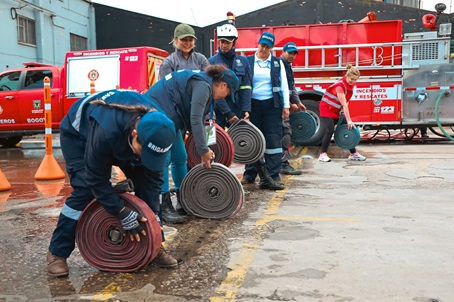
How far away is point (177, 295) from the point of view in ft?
9.14

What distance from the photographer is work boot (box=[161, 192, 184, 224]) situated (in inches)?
170

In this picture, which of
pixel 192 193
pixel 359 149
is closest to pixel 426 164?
pixel 359 149

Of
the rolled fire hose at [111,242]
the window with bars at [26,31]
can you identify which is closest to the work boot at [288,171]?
the rolled fire hose at [111,242]

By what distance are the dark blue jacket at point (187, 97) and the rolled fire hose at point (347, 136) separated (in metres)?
5.23

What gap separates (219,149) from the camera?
198 inches

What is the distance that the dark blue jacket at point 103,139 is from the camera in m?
2.72

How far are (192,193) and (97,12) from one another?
19.5 m

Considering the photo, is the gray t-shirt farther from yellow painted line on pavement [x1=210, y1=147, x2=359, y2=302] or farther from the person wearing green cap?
yellow painted line on pavement [x1=210, y1=147, x2=359, y2=302]

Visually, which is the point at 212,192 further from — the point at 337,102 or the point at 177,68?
the point at 337,102

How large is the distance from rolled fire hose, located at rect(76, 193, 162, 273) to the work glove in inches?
3.1

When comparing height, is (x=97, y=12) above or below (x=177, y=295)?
above

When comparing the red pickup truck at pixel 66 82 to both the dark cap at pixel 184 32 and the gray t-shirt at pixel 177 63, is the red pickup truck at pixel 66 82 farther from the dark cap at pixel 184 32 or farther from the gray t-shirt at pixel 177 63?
the dark cap at pixel 184 32

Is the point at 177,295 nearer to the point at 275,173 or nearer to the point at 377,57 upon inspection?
the point at 275,173

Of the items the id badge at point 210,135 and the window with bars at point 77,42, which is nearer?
the id badge at point 210,135
